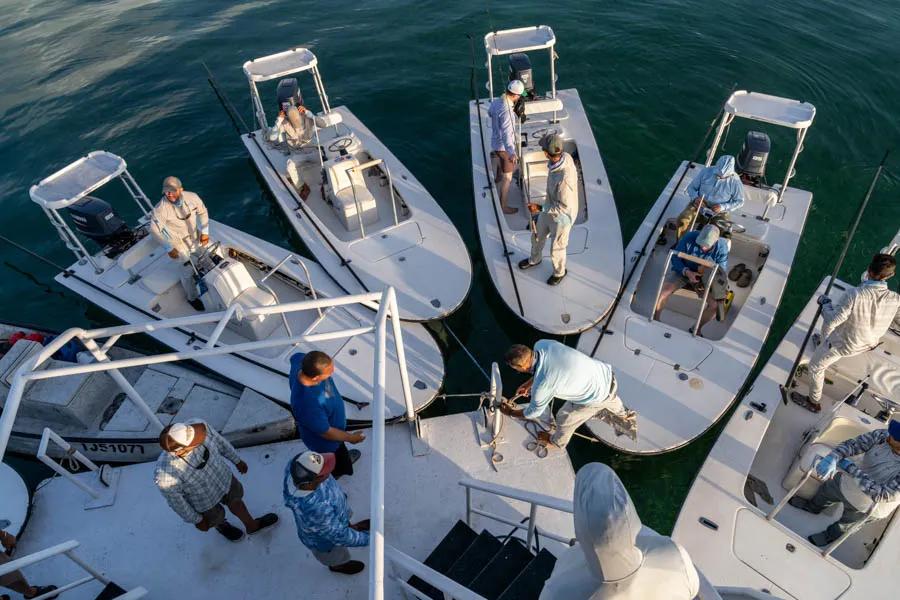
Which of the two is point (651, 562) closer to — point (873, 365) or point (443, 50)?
point (873, 365)

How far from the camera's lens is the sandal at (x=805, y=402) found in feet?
20.8

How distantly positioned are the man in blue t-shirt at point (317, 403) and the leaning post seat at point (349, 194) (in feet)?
14.5

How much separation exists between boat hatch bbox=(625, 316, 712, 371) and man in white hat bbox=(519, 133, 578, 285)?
128cm

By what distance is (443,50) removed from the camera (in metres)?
14.8

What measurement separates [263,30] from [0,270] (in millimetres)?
10296

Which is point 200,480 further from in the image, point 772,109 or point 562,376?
point 772,109

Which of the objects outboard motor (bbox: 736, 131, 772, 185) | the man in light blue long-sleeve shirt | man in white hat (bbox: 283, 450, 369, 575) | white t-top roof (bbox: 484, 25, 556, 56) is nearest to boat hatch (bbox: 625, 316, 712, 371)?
the man in light blue long-sleeve shirt

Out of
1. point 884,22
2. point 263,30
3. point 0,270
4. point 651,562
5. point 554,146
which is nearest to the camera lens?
point 651,562

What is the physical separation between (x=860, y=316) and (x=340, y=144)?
26.2ft

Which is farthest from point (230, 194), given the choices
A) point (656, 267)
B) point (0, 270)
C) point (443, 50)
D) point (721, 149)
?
point (721, 149)

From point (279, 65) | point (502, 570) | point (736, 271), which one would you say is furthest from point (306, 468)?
point (279, 65)

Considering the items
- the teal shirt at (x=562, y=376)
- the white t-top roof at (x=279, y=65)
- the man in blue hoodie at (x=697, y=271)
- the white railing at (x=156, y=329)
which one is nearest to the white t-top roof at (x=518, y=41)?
the white t-top roof at (x=279, y=65)

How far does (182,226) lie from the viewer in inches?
293

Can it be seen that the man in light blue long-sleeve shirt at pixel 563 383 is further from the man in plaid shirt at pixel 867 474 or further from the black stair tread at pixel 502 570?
the man in plaid shirt at pixel 867 474
